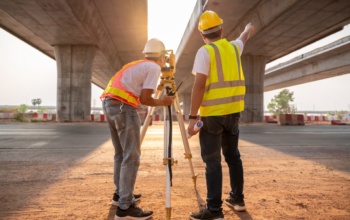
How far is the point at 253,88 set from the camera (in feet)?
79.8

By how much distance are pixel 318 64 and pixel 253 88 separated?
38.2ft

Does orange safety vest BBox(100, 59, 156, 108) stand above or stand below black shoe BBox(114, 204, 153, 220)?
above

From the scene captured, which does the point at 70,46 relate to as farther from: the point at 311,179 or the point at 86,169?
the point at 311,179

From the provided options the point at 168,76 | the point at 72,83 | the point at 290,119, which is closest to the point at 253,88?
the point at 290,119

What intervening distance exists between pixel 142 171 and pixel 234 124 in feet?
7.12

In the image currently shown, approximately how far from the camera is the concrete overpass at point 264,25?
47.0 ft

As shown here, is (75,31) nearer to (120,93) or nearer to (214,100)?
(120,93)

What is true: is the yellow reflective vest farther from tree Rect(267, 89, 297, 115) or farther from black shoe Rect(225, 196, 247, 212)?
tree Rect(267, 89, 297, 115)

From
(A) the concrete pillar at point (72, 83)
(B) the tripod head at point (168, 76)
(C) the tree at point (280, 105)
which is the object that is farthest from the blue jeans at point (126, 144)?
(C) the tree at point (280, 105)

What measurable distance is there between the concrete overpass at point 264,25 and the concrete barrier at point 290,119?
14.5 ft

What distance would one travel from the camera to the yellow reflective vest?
2.28 meters

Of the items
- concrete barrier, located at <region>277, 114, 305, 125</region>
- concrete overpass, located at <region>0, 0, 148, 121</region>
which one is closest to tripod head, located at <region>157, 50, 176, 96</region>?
concrete overpass, located at <region>0, 0, 148, 121</region>

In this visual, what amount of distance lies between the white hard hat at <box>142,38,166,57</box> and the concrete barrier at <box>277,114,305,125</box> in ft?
63.9

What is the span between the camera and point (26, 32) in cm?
2147
